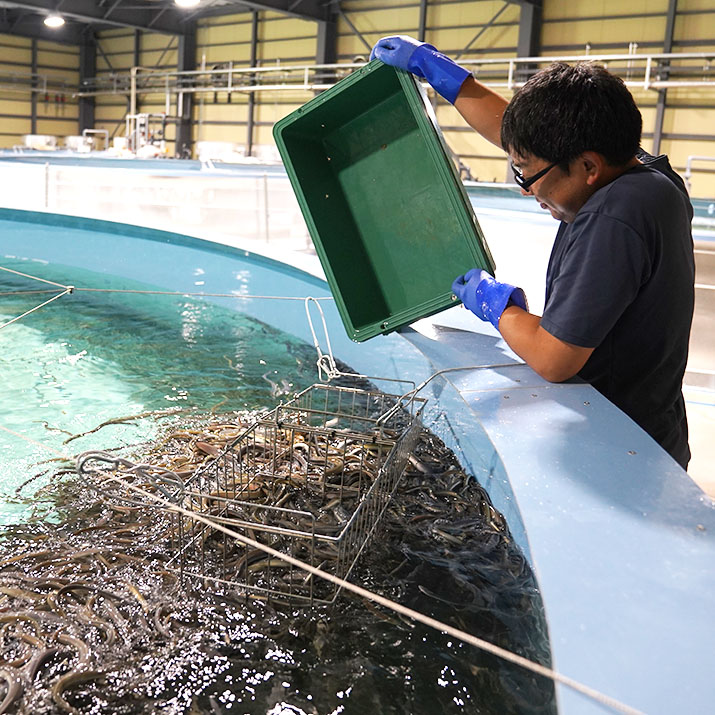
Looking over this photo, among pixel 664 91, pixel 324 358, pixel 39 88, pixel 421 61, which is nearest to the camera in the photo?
pixel 421 61

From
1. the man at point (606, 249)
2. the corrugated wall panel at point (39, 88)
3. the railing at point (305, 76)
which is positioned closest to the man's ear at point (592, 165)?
the man at point (606, 249)

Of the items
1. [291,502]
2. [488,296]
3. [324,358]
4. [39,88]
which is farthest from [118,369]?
[39,88]

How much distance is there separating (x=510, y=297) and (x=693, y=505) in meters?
0.77

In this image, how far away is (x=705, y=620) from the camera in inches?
Result: 32.7

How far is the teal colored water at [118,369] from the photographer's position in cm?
289

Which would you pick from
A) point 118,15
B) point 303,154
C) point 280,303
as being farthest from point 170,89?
point 303,154

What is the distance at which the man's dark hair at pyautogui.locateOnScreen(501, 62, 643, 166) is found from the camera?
4.57 ft

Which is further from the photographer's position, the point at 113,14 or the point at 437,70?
the point at 113,14

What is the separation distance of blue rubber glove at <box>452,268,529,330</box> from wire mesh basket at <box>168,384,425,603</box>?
1.36ft

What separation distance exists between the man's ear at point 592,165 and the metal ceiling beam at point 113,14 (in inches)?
734

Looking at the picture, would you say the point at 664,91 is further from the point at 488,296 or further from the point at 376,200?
the point at 488,296

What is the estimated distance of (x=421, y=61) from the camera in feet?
6.74

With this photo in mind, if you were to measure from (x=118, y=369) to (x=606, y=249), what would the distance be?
2929 mm

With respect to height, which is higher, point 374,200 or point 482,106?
point 482,106
